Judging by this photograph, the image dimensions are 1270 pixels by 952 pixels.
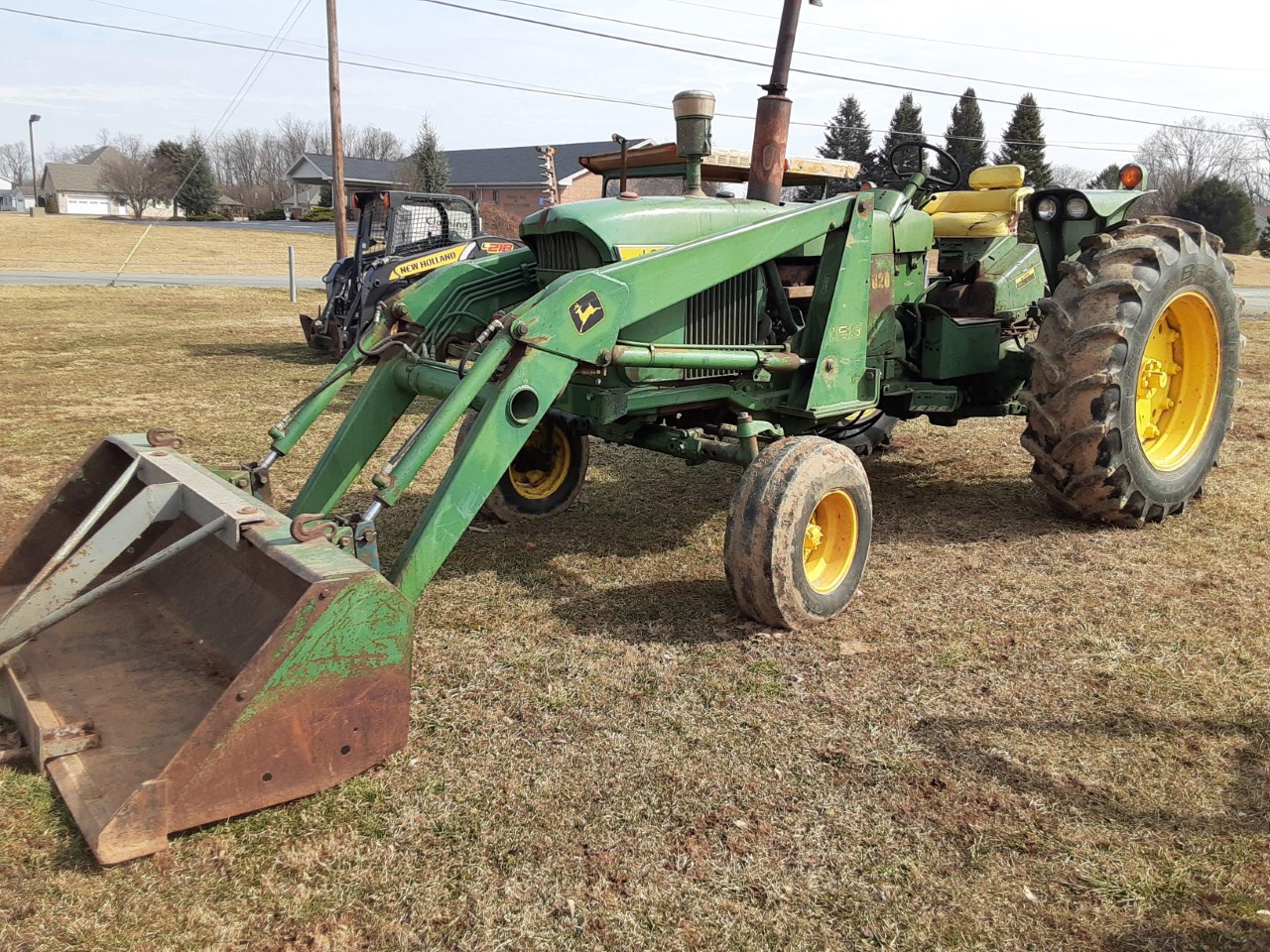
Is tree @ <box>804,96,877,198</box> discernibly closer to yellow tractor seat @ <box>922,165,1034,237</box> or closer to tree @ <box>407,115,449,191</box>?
tree @ <box>407,115,449,191</box>

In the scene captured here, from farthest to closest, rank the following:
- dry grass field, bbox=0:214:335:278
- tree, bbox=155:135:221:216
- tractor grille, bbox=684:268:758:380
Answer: tree, bbox=155:135:221:216, dry grass field, bbox=0:214:335:278, tractor grille, bbox=684:268:758:380

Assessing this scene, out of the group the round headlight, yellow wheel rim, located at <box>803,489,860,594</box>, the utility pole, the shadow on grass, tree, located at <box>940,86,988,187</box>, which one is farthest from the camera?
tree, located at <box>940,86,988,187</box>

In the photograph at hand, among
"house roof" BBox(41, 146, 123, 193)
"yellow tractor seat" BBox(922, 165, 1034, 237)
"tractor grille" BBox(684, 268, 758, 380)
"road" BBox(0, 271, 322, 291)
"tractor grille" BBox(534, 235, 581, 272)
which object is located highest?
"yellow tractor seat" BBox(922, 165, 1034, 237)

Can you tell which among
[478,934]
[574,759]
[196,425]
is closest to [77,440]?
[196,425]

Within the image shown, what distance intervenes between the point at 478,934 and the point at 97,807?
3.48ft

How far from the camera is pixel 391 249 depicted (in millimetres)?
12258

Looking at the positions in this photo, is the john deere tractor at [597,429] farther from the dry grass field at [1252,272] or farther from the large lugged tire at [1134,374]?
the dry grass field at [1252,272]

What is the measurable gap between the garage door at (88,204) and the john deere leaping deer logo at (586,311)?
95.1 metres

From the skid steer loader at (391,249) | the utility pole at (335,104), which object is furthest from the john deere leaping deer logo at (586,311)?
the utility pole at (335,104)

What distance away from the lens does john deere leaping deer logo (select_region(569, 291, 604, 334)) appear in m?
3.63

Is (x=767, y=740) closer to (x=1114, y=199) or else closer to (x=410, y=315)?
(x=410, y=315)

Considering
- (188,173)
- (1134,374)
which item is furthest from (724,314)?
(188,173)

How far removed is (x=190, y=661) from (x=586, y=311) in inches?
70.1

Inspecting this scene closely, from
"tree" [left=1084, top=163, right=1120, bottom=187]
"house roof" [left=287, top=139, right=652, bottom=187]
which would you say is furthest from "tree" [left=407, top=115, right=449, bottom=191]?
"tree" [left=1084, top=163, right=1120, bottom=187]
